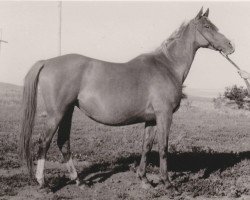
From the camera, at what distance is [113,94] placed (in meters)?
6.79

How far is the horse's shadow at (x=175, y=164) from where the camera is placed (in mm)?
7918

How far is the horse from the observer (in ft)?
21.6

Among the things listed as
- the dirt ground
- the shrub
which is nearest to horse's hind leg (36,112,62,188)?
the dirt ground

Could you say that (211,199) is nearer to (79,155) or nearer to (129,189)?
(129,189)

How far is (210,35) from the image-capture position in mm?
7227

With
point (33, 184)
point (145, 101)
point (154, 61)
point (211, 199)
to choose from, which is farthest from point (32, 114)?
point (211, 199)

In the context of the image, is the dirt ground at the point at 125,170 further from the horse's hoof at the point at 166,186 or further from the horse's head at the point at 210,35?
the horse's head at the point at 210,35

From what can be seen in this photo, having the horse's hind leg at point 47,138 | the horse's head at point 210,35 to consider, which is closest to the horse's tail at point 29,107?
the horse's hind leg at point 47,138

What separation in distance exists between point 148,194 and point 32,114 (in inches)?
96.2

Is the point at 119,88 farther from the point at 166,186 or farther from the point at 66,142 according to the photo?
the point at 166,186

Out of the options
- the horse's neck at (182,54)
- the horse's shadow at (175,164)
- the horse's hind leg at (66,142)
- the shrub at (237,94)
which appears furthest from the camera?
the shrub at (237,94)

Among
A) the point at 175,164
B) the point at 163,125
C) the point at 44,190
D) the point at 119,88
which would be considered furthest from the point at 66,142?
the point at 175,164

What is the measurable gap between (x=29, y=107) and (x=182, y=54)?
298 cm

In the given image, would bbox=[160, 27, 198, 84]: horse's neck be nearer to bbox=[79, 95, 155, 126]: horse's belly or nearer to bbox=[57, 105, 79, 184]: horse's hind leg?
bbox=[79, 95, 155, 126]: horse's belly
